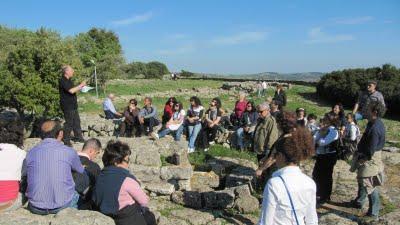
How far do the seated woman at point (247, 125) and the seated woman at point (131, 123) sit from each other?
3.05 metres

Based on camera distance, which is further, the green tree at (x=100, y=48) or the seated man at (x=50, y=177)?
the green tree at (x=100, y=48)

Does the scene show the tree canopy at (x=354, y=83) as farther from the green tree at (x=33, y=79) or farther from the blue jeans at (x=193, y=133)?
the green tree at (x=33, y=79)

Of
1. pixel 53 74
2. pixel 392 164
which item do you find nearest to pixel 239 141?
pixel 392 164

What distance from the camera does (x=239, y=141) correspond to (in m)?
12.1

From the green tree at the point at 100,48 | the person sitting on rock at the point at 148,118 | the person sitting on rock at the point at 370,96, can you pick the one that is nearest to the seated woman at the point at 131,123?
the person sitting on rock at the point at 148,118

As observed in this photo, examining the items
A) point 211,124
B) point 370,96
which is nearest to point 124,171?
point 211,124

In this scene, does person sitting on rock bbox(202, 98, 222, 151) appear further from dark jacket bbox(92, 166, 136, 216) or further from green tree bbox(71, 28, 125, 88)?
green tree bbox(71, 28, 125, 88)

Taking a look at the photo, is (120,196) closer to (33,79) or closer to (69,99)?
(69,99)

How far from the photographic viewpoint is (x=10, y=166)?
5223mm

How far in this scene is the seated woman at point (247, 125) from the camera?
12.0 meters

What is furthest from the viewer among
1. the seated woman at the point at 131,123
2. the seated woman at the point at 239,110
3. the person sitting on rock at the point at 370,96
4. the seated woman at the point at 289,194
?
the seated woman at the point at 239,110

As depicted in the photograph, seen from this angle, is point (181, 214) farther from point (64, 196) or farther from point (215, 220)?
point (64, 196)

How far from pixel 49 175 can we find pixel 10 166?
530 millimetres

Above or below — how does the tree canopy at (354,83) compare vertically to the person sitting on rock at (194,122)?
above
